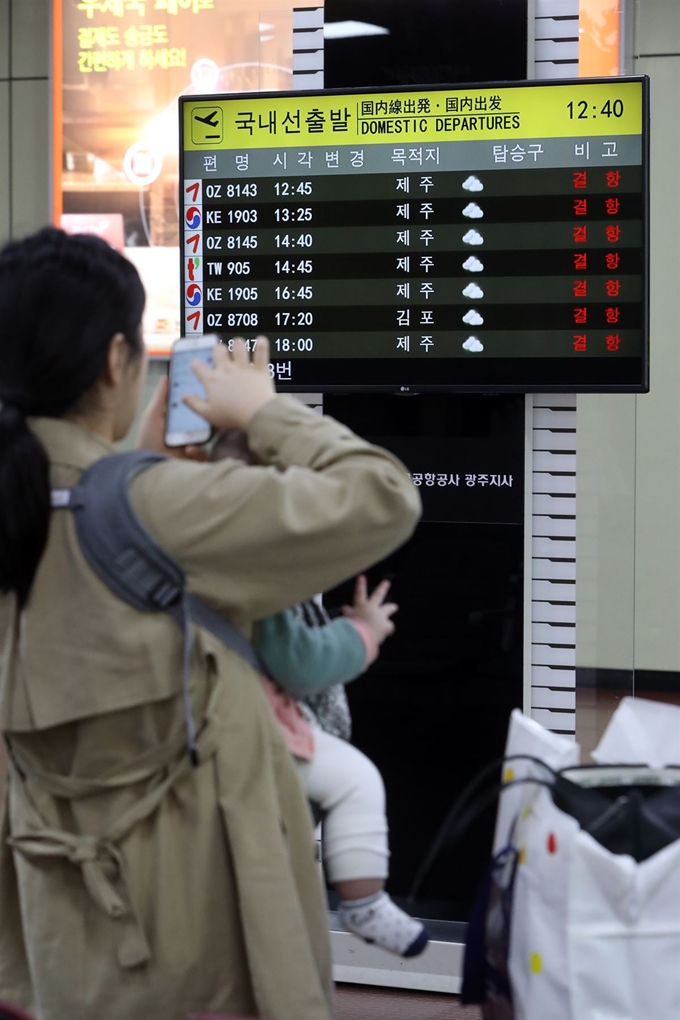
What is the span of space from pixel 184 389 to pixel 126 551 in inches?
12.9

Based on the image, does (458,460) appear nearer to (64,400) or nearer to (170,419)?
(170,419)

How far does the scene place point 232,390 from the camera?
152cm

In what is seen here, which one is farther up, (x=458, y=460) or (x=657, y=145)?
(x=657, y=145)

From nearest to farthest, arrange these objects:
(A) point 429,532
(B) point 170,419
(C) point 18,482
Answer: (C) point 18,482
(B) point 170,419
(A) point 429,532

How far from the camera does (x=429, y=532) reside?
3053mm

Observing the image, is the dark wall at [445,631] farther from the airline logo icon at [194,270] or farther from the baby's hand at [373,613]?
the baby's hand at [373,613]

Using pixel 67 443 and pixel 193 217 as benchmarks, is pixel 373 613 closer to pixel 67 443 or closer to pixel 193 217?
pixel 67 443

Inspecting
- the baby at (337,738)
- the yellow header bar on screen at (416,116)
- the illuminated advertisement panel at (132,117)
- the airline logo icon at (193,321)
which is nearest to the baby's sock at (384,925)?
the baby at (337,738)

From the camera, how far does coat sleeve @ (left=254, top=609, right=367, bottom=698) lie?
1594 millimetres

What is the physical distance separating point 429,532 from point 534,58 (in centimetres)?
117

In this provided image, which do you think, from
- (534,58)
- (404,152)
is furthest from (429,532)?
(534,58)

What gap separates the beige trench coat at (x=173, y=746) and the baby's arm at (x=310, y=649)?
0.12 metres

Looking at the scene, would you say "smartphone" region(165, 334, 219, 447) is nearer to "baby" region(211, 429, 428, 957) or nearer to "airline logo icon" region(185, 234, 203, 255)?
"baby" region(211, 429, 428, 957)

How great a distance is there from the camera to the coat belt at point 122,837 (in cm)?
140
